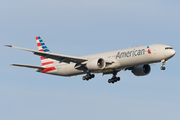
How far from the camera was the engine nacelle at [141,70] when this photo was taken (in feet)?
220

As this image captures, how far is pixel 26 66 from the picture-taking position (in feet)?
215

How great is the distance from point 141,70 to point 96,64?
32.8 feet

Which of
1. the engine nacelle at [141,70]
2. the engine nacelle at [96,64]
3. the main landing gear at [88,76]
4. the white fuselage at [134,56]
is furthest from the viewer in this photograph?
the engine nacelle at [141,70]

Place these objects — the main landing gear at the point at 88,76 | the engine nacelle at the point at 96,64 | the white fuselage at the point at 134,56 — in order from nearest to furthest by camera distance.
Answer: the white fuselage at the point at 134,56, the engine nacelle at the point at 96,64, the main landing gear at the point at 88,76

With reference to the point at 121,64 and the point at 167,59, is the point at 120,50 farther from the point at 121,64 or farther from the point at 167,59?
the point at 167,59

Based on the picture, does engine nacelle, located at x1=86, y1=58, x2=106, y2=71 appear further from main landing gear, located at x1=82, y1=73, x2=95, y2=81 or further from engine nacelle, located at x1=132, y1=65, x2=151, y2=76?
engine nacelle, located at x1=132, y1=65, x2=151, y2=76

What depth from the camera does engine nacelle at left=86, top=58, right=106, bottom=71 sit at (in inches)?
2395

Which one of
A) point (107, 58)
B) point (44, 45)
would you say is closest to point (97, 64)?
point (107, 58)

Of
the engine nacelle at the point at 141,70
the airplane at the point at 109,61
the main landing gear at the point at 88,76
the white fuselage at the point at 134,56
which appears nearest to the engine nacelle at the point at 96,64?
the airplane at the point at 109,61

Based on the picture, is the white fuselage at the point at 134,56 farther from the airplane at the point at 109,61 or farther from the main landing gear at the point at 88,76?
the main landing gear at the point at 88,76

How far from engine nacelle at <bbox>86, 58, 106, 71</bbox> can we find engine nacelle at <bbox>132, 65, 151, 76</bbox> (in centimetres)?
822

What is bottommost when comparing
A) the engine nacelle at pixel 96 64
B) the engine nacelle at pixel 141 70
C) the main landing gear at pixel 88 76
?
the main landing gear at pixel 88 76

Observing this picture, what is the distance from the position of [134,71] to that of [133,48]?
25.4ft

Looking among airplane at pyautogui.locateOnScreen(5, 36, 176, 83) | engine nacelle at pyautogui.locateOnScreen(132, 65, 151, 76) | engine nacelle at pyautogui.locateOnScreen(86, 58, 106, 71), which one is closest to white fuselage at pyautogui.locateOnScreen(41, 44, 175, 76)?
airplane at pyautogui.locateOnScreen(5, 36, 176, 83)
